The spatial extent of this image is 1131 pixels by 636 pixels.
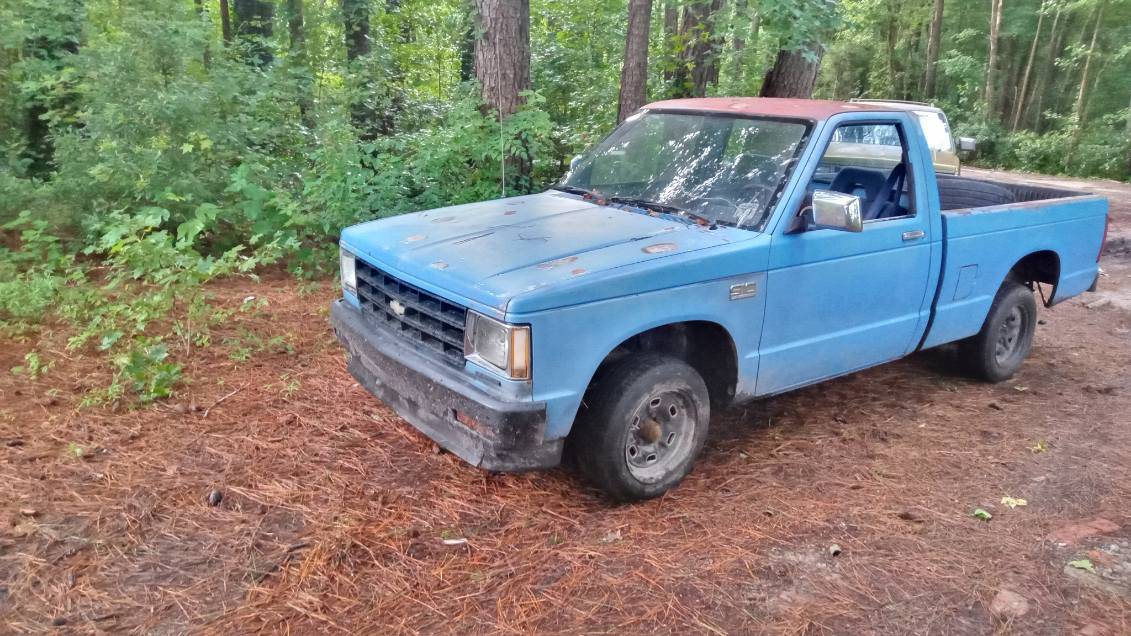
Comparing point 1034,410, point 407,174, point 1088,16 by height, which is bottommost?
point 1034,410

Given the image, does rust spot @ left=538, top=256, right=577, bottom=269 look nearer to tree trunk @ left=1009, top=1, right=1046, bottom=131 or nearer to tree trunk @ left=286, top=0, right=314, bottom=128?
tree trunk @ left=286, top=0, right=314, bottom=128

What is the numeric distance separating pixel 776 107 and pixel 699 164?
623mm

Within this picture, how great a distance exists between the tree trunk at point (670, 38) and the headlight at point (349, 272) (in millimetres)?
6791

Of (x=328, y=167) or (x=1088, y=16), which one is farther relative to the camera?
(x=1088, y=16)

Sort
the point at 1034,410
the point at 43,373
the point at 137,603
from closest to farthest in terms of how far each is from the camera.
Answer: the point at 137,603, the point at 43,373, the point at 1034,410

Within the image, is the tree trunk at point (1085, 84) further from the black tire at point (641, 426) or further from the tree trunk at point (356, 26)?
the black tire at point (641, 426)

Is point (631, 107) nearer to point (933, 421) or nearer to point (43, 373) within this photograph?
point (933, 421)

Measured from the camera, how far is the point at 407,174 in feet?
24.2

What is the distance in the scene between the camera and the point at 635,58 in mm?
9688

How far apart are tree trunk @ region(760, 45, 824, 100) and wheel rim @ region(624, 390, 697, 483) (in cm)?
640

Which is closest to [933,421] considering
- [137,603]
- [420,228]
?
[420,228]

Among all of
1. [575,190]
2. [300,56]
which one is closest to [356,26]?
[300,56]

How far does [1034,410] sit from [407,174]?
5449mm

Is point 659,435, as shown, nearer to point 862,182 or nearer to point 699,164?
point 699,164
